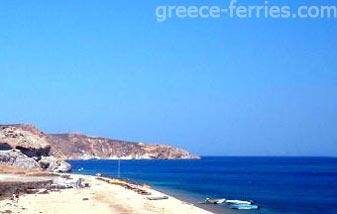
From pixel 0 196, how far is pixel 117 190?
15.5 metres

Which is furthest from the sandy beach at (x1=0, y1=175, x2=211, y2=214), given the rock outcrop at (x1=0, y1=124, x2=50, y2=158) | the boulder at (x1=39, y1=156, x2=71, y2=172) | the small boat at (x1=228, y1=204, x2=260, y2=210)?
the boulder at (x1=39, y1=156, x2=71, y2=172)

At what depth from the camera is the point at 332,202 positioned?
62.0 metres

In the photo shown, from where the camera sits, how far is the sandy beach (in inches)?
1672

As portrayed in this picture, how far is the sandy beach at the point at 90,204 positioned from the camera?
4247cm

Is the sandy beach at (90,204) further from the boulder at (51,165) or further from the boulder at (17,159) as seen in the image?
the boulder at (51,165)

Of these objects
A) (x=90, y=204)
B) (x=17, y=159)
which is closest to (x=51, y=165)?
(x=17, y=159)

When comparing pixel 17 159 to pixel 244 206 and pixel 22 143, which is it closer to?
pixel 22 143

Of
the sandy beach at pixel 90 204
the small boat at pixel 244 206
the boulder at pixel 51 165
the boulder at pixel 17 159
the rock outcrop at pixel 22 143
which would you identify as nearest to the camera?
the sandy beach at pixel 90 204

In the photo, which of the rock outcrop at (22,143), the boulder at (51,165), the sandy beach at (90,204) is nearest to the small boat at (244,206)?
the sandy beach at (90,204)

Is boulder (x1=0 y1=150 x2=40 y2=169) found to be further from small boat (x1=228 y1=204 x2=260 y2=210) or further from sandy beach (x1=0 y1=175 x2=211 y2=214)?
small boat (x1=228 y1=204 x2=260 y2=210)

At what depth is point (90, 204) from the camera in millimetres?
47938

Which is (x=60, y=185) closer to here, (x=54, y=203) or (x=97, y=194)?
(x=97, y=194)

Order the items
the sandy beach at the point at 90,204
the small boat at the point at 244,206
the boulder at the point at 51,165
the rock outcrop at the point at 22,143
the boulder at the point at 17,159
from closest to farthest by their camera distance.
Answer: the sandy beach at the point at 90,204 → the small boat at the point at 244,206 → the boulder at the point at 17,159 → the rock outcrop at the point at 22,143 → the boulder at the point at 51,165

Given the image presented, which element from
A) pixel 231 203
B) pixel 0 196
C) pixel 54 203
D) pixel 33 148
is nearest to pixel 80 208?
pixel 54 203
